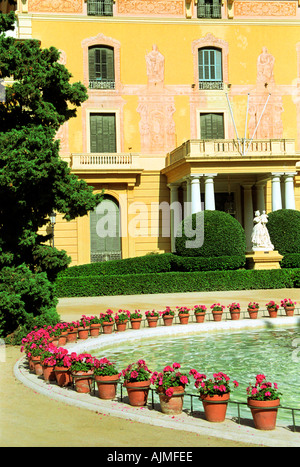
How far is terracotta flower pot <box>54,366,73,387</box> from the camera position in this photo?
33.2ft

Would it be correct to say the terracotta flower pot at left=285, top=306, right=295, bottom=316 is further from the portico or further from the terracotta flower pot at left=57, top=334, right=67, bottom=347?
the portico

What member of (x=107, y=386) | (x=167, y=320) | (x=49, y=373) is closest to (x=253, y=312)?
(x=167, y=320)

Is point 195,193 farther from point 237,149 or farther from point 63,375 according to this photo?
point 63,375

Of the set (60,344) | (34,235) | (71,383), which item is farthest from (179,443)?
(34,235)

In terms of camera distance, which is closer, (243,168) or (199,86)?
(243,168)

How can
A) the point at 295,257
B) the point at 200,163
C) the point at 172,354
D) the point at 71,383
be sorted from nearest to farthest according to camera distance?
Result: the point at 71,383
the point at 172,354
the point at 295,257
the point at 200,163

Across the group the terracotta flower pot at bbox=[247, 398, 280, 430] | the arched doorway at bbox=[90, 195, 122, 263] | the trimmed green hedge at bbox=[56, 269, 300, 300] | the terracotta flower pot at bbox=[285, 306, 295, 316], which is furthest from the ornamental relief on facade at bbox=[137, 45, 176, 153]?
→ the terracotta flower pot at bbox=[247, 398, 280, 430]

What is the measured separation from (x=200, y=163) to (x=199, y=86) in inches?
261

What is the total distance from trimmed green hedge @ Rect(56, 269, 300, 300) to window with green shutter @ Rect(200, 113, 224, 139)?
38.3 ft

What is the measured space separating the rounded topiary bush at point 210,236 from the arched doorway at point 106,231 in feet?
20.5

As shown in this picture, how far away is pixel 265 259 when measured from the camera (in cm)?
2772

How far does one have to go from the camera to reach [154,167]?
115 feet

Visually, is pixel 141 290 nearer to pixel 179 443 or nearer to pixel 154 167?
pixel 154 167

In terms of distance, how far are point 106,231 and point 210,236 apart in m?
8.07
